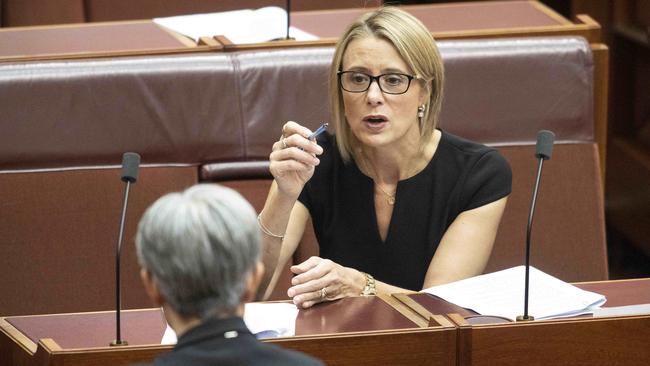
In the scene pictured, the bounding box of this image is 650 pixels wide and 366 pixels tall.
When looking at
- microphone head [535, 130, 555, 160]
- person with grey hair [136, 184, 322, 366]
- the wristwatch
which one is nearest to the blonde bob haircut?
the wristwatch

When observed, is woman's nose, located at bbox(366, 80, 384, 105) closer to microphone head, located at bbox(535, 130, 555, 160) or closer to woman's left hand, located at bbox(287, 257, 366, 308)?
woman's left hand, located at bbox(287, 257, 366, 308)

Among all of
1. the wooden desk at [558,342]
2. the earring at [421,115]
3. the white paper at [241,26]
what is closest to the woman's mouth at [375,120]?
the earring at [421,115]

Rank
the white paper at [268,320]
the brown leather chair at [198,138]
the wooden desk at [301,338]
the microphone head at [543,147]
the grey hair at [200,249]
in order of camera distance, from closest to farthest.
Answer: the grey hair at [200,249] < the wooden desk at [301,338] < the white paper at [268,320] < the microphone head at [543,147] < the brown leather chair at [198,138]

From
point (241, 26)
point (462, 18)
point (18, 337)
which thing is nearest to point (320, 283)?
point (18, 337)

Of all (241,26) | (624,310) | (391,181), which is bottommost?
(624,310)

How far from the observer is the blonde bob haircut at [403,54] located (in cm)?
242

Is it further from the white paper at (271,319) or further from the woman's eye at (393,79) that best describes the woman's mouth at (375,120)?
the white paper at (271,319)

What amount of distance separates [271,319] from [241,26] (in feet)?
4.66

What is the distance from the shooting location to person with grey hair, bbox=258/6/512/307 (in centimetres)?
239

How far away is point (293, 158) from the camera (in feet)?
7.34

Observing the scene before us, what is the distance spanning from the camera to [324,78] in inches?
113

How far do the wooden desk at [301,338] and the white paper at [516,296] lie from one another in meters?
0.12

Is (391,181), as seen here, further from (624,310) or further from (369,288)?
(624,310)

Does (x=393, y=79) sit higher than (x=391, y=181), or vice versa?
(x=393, y=79)
